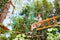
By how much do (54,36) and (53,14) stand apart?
1.23 feet

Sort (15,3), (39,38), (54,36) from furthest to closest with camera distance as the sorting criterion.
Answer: (15,3) < (39,38) < (54,36)

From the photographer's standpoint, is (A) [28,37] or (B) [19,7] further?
(B) [19,7]

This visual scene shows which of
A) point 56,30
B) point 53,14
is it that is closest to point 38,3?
point 53,14

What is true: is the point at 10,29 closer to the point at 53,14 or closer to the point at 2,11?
the point at 2,11

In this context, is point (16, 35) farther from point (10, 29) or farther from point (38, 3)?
point (38, 3)

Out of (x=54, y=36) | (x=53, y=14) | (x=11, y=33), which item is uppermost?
(x=53, y=14)

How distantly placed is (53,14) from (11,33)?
0.62 metres

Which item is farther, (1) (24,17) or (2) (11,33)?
(1) (24,17)

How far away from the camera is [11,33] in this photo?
222 cm

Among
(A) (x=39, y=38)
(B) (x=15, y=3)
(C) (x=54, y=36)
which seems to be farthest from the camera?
(B) (x=15, y=3)

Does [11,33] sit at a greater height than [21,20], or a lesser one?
lesser

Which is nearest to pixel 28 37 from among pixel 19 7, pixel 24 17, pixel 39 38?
pixel 39 38

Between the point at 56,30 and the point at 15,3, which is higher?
the point at 15,3

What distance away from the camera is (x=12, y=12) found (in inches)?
91.5
